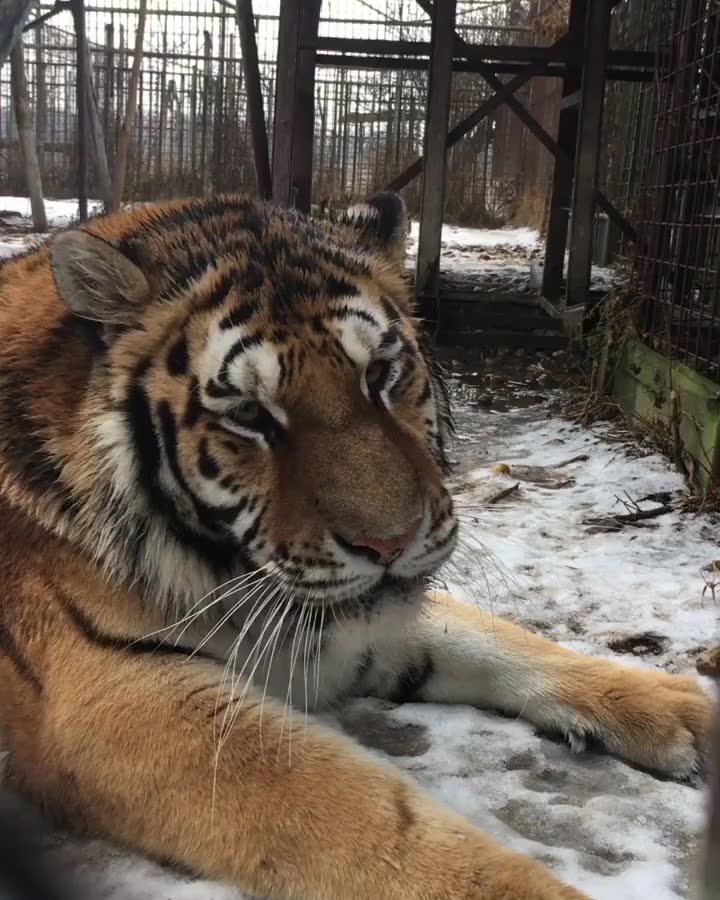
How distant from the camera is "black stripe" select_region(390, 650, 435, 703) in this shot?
5.64 ft

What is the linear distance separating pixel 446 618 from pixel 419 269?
3.24m

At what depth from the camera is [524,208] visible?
36.9 ft

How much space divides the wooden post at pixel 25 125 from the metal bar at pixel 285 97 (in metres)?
3.67

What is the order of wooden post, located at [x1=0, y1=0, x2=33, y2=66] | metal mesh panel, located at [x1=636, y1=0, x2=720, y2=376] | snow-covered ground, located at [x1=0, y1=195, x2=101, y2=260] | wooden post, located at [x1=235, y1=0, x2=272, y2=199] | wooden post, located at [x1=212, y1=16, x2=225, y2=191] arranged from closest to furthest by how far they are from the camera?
wooden post, located at [x1=0, y1=0, x2=33, y2=66] < metal mesh panel, located at [x1=636, y1=0, x2=720, y2=376] < wooden post, located at [x1=235, y1=0, x2=272, y2=199] < snow-covered ground, located at [x1=0, y1=195, x2=101, y2=260] < wooden post, located at [x1=212, y1=16, x2=225, y2=191]

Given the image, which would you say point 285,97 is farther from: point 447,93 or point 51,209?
point 51,209

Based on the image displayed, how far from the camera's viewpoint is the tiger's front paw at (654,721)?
1.49m

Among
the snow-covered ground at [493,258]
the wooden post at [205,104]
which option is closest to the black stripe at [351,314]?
the snow-covered ground at [493,258]

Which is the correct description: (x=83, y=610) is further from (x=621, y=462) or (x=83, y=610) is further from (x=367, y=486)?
(x=621, y=462)

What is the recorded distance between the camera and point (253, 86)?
15.8 ft

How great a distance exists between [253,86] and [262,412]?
3.95m

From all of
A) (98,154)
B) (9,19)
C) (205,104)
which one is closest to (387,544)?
(9,19)

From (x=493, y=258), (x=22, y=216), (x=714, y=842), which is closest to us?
(x=714, y=842)

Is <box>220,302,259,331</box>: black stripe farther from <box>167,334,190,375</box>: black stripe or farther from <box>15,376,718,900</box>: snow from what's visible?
<box>15,376,718,900</box>: snow

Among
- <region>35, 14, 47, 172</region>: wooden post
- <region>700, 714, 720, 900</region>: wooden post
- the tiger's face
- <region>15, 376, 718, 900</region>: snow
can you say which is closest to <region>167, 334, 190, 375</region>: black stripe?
the tiger's face
